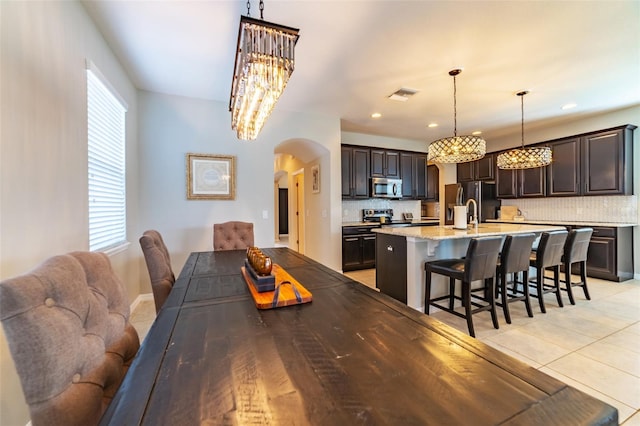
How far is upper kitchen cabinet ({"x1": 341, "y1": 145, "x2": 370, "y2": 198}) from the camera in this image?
5289 mm

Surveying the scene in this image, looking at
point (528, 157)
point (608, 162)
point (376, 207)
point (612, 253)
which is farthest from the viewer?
point (376, 207)

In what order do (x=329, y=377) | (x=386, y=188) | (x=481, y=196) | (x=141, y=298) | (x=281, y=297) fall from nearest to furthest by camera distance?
1. (x=329, y=377)
2. (x=281, y=297)
3. (x=141, y=298)
4. (x=386, y=188)
5. (x=481, y=196)

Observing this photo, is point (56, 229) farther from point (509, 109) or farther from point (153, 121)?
point (509, 109)

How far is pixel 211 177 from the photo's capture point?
385cm

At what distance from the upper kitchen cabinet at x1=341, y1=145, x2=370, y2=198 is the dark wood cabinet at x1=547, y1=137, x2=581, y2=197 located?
10.9ft

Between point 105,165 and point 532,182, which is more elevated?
point 532,182

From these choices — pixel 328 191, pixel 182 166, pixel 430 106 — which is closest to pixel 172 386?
pixel 182 166

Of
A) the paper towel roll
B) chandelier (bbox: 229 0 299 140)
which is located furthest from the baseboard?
the paper towel roll

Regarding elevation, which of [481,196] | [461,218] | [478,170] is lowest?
[461,218]

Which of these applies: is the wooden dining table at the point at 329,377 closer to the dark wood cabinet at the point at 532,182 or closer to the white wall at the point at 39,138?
the white wall at the point at 39,138

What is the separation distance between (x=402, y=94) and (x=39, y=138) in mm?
3679

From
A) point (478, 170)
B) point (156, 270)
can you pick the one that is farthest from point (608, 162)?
point (156, 270)

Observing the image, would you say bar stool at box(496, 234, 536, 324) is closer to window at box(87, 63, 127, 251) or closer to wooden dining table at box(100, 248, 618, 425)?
wooden dining table at box(100, 248, 618, 425)

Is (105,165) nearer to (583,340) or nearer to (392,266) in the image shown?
(392,266)
